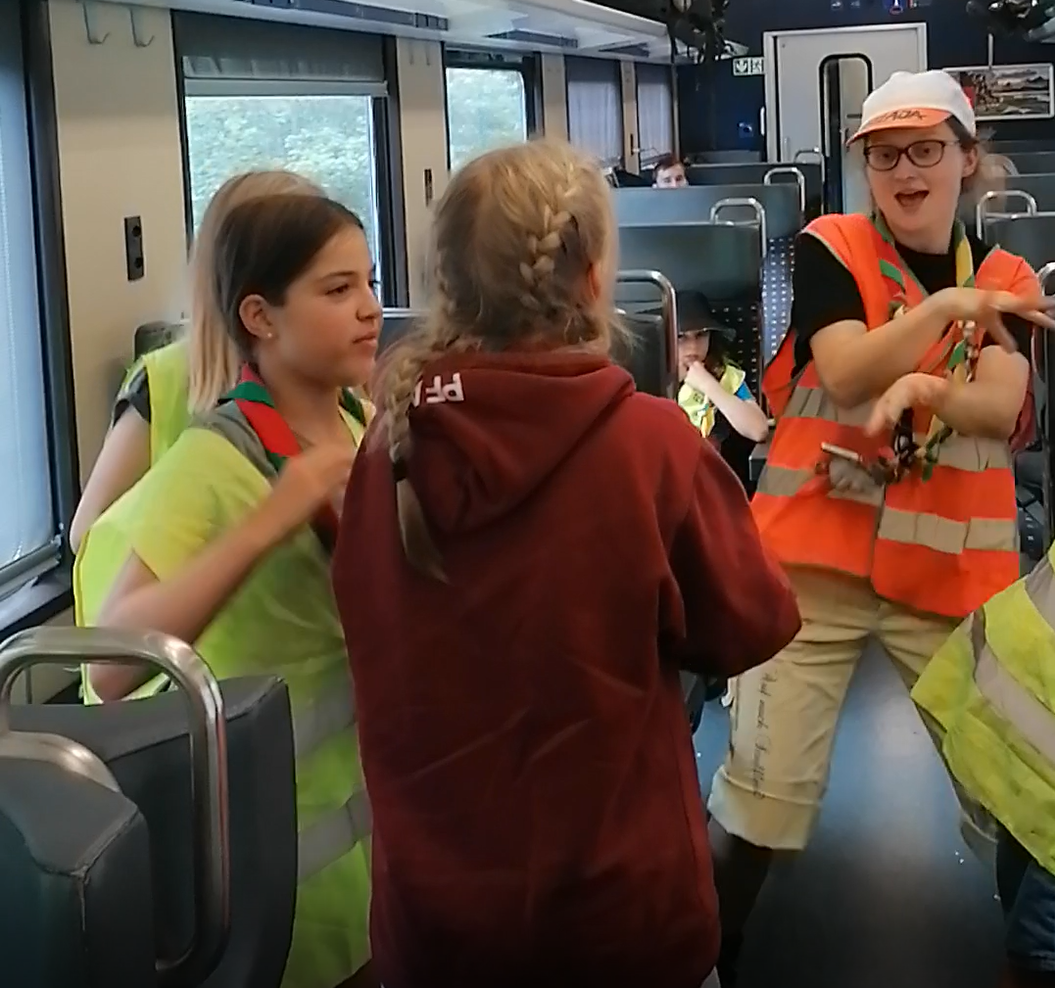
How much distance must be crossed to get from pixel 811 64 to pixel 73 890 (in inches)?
495

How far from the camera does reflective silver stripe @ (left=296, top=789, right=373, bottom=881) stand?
64.7 inches

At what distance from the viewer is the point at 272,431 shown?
161 cm

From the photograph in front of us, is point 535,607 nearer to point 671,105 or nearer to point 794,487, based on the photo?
point 794,487

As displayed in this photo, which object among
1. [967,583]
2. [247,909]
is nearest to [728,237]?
[967,583]

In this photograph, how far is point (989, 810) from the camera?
80.4 inches

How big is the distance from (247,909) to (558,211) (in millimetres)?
651

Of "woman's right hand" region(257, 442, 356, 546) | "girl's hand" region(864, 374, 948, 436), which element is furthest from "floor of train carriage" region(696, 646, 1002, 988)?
"woman's right hand" region(257, 442, 356, 546)

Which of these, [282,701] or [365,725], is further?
[365,725]

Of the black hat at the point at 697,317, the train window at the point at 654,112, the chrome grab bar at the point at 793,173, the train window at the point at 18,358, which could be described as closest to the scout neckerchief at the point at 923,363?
the train window at the point at 18,358

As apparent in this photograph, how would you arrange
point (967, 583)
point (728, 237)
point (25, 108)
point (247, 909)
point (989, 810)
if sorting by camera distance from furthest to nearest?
point (728, 237) → point (25, 108) → point (967, 583) → point (989, 810) → point (247, 909)

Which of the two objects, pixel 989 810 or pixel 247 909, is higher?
pixel 247 909

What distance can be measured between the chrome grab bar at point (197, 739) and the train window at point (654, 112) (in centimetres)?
994

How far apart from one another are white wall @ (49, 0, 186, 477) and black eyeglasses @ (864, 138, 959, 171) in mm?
1673

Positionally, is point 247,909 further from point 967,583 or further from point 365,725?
point 967,583
